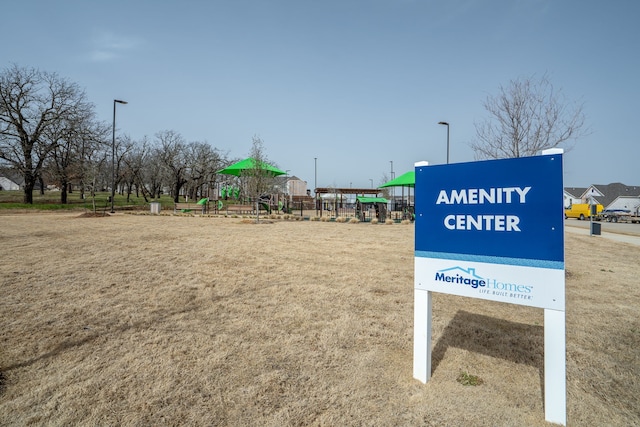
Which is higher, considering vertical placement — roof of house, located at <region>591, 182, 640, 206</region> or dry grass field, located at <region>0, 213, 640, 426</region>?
roof of house, located at <region>591, 182, 640, 206</region>

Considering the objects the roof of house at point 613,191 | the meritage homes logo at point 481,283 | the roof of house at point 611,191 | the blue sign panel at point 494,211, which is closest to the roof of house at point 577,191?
the roof of house at point 611,191

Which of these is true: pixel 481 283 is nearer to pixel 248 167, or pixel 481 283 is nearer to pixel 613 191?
pixel 248 167

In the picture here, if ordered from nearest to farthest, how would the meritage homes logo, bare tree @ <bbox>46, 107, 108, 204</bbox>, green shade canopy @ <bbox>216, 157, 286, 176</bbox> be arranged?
1. the meritage homes logo
2. green shade canopy @ <bbox>216, 157, 286, 176</bbox>
3. bare tree @ <bbox>46, 107, 108, 204</bbox>

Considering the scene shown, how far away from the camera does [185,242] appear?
10102 millimetres

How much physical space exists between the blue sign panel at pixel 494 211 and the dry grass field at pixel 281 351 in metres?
1.16

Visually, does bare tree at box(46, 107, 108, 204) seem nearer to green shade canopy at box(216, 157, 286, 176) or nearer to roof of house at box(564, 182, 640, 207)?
green shade canopy at box(216, 157, 286, 176)

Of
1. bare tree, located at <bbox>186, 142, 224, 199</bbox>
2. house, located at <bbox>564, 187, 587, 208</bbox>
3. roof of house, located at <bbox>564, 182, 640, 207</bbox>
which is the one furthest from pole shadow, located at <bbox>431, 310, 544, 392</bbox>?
house, located at <bbox>564, 187, 587, 208</bbox>

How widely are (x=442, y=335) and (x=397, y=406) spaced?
159 cm

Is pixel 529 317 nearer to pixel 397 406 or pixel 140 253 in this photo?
pixel 397 406

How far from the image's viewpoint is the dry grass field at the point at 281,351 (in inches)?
96.1

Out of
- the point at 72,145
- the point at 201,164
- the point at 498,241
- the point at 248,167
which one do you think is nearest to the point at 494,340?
the point at 498,241

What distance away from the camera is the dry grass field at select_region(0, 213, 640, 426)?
2.44m

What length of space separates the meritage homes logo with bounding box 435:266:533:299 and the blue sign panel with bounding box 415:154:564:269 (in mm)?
121

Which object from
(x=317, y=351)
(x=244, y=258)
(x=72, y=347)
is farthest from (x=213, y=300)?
(x=244, y=258)
